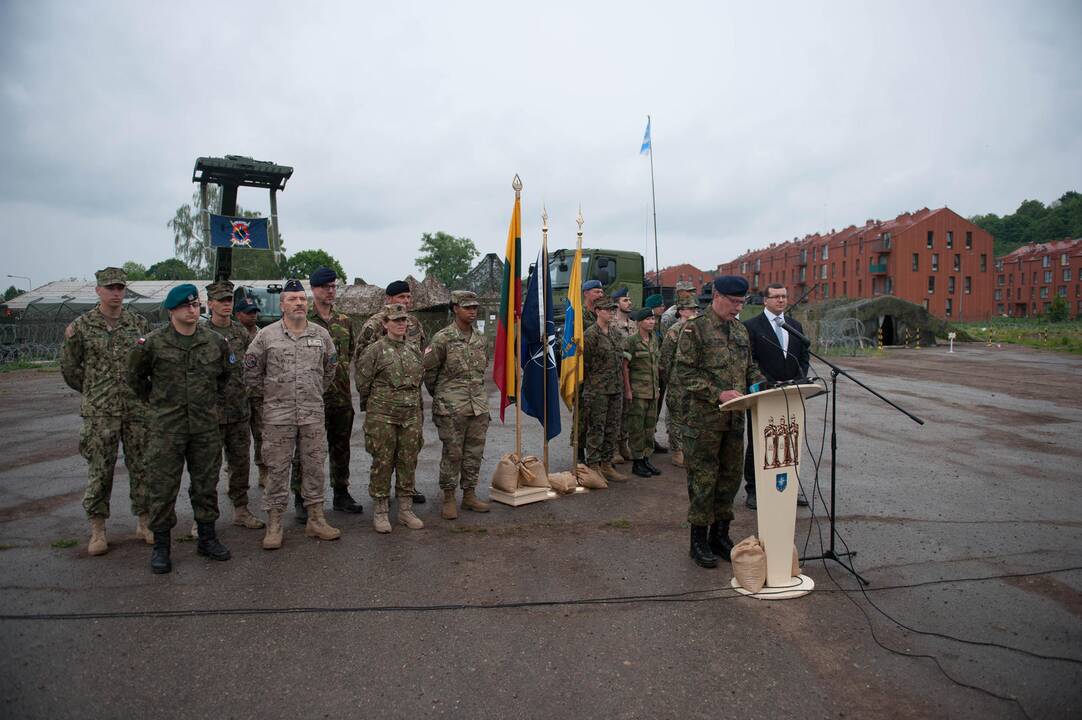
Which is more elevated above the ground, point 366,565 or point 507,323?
point 507,323

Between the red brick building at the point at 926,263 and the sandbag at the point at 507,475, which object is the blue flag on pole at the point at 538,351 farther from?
the red brick building at the point at 926,263

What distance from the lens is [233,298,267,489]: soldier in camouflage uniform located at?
5062 mm

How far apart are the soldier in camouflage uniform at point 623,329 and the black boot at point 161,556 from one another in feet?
13.9

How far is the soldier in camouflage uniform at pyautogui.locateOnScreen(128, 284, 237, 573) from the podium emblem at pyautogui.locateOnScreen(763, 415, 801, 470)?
150 inches

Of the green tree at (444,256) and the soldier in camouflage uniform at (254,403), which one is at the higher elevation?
the green tree at (444,256)

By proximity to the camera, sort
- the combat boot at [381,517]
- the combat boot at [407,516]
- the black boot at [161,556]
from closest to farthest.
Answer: the black boot at [161,556]
the combat boot at [381,517]
the combat boot at [407,516]

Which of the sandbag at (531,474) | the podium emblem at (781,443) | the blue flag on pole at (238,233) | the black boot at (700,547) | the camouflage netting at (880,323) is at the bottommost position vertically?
the black boot at (700,547)

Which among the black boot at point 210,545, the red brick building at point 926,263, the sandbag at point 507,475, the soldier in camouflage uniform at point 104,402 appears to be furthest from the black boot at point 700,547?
the red brick building at point 926,263

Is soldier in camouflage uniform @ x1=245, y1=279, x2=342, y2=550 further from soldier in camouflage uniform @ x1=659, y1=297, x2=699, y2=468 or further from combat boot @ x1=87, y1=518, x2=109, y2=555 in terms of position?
soldier in camouflage uniform @ x1=659, y1=297, x2=699, y2=468

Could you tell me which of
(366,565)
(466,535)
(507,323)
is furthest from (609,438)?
(366,565)

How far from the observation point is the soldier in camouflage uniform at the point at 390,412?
5203 mm

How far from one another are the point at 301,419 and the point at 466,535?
1.59 meters

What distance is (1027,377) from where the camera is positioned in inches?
648

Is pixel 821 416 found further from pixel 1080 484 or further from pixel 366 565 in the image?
pixel 366 565
